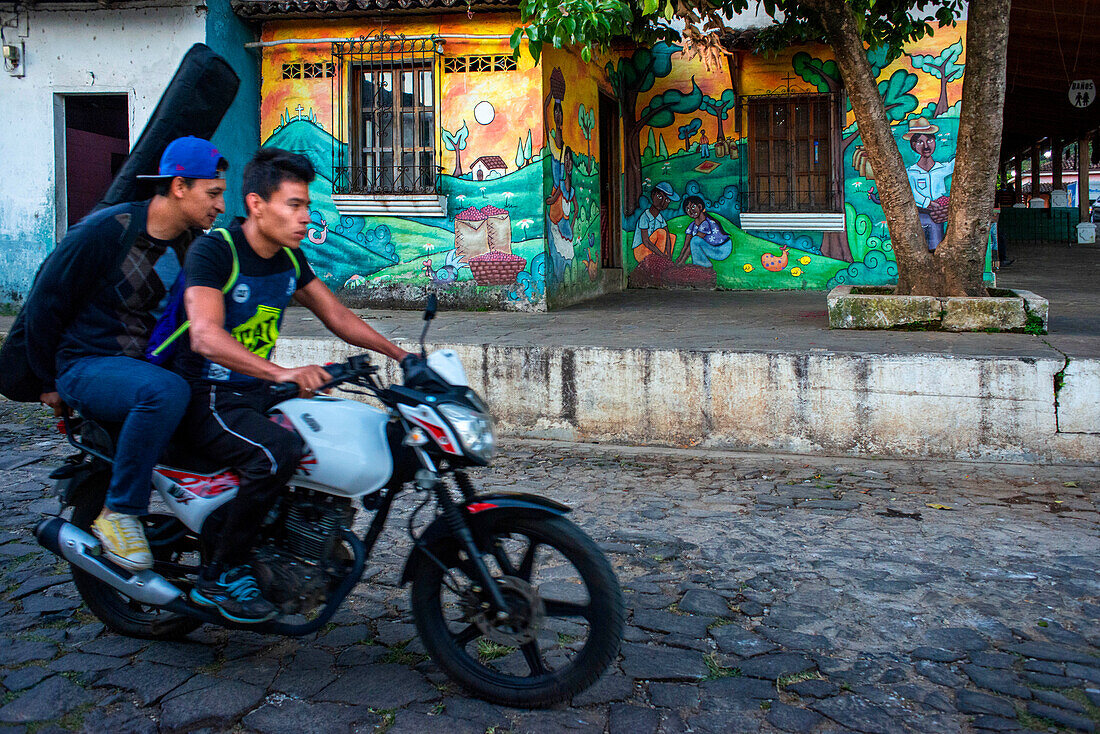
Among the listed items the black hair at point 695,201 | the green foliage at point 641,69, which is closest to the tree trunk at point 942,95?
the black hair at point 695,201

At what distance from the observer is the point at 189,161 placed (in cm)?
287

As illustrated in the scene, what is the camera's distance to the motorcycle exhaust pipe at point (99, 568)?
9.08 ft

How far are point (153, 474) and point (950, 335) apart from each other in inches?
225

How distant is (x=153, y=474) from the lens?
9.05ft

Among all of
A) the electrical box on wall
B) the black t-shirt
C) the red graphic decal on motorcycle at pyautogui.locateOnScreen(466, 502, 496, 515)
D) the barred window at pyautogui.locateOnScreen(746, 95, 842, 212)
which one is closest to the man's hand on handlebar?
the black t-shirt

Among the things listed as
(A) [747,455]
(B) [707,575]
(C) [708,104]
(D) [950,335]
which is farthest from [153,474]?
(C) [708,104]

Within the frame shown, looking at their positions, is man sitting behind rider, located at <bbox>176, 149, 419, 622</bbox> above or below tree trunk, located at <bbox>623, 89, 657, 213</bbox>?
below

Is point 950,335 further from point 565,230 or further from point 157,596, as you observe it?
point 157,596

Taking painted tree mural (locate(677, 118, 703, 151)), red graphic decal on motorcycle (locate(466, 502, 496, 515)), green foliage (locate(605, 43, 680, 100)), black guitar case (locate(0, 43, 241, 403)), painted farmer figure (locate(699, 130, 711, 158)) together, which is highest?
green foliage (locate(605, 43, 680, 100))

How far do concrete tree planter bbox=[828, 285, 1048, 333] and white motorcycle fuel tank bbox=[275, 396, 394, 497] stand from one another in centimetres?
544

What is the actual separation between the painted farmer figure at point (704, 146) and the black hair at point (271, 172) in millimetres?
9818

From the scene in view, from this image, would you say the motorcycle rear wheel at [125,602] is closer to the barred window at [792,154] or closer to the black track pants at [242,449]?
the black track pants at [242,449]

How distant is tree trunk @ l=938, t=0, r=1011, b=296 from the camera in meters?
6.84

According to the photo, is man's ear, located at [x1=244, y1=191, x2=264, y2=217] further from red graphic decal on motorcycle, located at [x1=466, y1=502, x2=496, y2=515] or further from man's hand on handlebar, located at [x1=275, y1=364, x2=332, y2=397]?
red graphic decal on motorcycle, located at [x1=466, y1=502, x2=496, y2=515]
